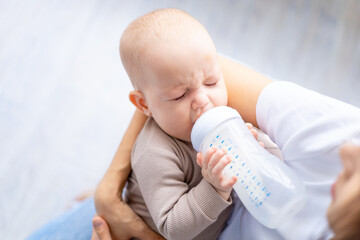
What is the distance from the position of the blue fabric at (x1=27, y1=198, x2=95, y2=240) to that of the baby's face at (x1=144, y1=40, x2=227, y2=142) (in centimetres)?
52

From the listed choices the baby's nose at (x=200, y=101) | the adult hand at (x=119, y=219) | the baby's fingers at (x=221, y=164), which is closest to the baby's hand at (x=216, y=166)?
the baby's fingers at (x=221, y=164)

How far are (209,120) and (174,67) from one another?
6.4 inches

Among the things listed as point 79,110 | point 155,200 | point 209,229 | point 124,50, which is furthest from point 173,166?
point 79,110

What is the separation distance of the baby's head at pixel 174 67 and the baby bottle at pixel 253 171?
0.10 meters

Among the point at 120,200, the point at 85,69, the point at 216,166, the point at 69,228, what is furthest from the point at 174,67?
the point at 85,69

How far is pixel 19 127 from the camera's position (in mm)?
1784

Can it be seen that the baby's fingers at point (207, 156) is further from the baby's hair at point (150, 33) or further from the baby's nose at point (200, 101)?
the baby's hair at point (150, 33)

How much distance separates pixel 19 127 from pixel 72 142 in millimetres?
245

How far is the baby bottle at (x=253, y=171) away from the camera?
778 millimetres

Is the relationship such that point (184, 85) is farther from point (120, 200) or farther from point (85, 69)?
point (85, 69)

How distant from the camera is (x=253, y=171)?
0.82 meters

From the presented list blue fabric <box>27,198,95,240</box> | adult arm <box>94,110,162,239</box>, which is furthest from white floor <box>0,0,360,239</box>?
adult arm <box>94,110,162,239</box>

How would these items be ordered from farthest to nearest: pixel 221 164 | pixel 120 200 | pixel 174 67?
pixel 120 200, pixel 174 67, pixel 221 164

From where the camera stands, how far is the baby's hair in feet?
3.11
